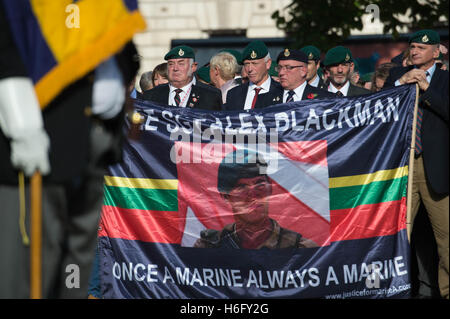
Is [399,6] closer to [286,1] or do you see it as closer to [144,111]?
[286,1]

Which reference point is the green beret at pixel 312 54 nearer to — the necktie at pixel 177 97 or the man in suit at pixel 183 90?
the man in suit at pixel 183 90

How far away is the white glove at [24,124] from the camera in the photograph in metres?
2.96

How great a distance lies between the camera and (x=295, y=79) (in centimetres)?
696

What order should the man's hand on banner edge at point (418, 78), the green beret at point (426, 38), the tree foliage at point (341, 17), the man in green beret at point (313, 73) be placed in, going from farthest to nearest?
the tree foliage at point (341, 17)
the man in green beret at point (313, 73)
the green beret at point (426, 38)
the man's hand on banner edge at point (418, 78)

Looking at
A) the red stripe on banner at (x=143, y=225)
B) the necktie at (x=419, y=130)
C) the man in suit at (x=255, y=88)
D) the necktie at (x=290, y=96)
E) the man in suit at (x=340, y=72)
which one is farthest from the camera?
the man in suit at (x=340, y=72)

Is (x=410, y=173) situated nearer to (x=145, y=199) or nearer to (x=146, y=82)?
(x=145, y=199)

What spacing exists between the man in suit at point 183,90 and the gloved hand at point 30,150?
4.02 m

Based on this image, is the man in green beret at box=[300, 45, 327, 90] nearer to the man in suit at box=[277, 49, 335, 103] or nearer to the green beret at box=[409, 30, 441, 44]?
the man in suit at box=[277, 49, 335, 103]

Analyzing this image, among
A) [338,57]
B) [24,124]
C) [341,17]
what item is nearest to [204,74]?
[338,57]

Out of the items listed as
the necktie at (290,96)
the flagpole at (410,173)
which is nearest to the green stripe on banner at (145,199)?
the necktie at (290,96)

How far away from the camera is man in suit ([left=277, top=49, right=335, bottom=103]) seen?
684cm

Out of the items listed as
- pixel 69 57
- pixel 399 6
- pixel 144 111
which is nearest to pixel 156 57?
pixel 399 6

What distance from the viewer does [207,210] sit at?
6125mm

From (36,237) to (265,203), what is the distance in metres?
3.12
